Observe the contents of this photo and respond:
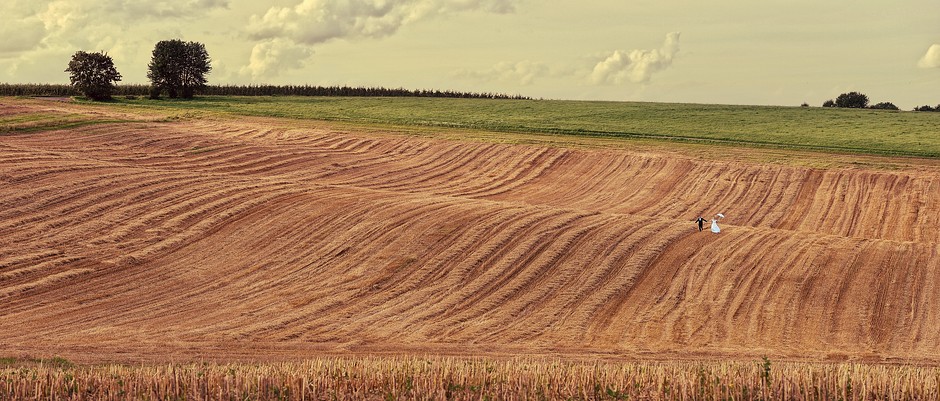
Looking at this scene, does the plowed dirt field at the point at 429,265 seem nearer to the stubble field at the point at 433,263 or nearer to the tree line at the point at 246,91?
the stubble field at the point at 433,263

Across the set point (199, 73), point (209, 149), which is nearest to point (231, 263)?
point (209, 149)

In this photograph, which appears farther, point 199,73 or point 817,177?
point 199,73

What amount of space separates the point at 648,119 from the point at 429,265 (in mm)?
46955

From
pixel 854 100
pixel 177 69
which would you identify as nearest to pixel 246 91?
pixel 177 69

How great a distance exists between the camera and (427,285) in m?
27.9

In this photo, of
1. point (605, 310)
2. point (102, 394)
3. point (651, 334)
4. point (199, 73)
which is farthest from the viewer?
point (199, 73)

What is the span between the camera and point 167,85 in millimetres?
93875

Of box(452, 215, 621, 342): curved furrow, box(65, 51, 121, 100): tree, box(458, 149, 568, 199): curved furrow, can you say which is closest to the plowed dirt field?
box(452, 215, 621, 342): curved furrow

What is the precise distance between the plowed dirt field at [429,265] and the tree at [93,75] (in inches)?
1610

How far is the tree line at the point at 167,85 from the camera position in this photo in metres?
83.2

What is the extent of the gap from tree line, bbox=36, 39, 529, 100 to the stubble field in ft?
133

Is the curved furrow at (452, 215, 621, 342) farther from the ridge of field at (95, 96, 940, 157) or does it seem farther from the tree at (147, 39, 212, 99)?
the tree at (147, 39, 212, 99)

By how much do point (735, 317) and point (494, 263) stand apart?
7260 mm

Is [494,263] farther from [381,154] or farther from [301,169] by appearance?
[381,154]
